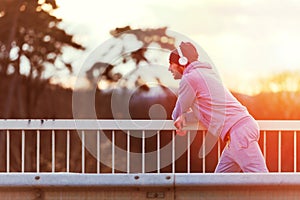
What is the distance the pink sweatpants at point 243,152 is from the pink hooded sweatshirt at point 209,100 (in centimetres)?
8

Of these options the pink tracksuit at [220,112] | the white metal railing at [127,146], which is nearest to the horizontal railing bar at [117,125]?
the white metal railing at [127,146]

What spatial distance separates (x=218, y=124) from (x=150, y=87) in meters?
8.62

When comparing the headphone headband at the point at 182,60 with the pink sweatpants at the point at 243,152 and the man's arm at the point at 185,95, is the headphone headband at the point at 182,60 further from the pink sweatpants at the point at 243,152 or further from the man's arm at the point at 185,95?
the pink sweatpants at the point at 243,152

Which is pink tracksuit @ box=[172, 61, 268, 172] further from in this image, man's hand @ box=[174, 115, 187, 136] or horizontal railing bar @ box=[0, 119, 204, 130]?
horizontal railing bar @ box=[0, 119, 204, 130]

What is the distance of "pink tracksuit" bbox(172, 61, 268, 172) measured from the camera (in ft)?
21.0

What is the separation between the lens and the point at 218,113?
259 inches

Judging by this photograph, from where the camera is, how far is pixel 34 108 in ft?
57.1

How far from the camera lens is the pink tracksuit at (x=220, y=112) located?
640cm

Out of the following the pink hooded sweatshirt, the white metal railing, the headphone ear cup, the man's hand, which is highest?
the headphone ear cup

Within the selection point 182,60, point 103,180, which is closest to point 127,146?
point 182,60

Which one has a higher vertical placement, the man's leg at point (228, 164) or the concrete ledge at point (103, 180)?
the concrete ledge at point (103, 180)

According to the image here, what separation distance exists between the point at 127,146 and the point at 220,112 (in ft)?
6.88

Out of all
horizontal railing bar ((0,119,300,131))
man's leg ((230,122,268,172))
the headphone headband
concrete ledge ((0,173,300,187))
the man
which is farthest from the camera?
horizontal railing bar ((0,119,300,131))

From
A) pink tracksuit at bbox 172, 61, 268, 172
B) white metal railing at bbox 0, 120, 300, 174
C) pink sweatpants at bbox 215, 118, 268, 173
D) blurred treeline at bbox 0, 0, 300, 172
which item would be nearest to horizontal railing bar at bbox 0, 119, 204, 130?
white metal railing at bbox 0, 120, 300, 174
